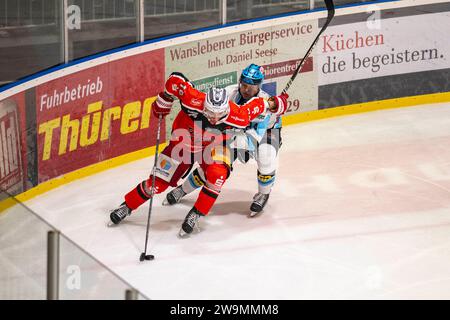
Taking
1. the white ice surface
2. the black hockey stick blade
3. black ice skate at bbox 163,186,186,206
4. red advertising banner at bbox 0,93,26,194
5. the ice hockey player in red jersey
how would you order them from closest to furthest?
the white ice surface → the black hockey stick blade → the ice hockey player in red jersey → red advertising banner at bbox 0,93,26,194 → black ice skate at bbox 163,186,186,206

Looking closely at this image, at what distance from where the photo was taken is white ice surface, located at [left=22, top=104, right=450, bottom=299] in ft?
21.6

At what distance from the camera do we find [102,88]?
325 inches

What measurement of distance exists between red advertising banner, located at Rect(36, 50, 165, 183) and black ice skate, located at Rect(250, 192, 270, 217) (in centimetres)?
130

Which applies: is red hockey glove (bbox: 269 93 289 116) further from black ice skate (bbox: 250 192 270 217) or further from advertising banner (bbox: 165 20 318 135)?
advertising banner (bbox: 165 20 318 135)

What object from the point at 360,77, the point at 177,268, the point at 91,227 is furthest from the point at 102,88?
the point at 360,77

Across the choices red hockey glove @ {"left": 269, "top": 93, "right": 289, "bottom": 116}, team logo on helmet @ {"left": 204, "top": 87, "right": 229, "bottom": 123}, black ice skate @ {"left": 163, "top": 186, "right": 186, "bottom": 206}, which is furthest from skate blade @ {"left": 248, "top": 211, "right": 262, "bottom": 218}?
team logo on helmet @ {"left": 204, "top": 87, "right": 229, "bottom": 123}

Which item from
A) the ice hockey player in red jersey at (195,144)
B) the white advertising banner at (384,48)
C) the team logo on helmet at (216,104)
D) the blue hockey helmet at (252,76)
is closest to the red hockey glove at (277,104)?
the ice hockey player in red jersey at (195,144)

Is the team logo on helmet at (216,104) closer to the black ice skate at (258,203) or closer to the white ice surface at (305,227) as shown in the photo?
the white ice surface at (305,227)

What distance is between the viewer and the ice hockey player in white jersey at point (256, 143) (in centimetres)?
727

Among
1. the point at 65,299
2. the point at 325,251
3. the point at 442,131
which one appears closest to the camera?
the point at 65,299

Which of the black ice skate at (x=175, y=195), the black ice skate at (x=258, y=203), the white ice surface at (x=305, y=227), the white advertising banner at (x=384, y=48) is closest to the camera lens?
the white ice surface at (x=305, y=227)

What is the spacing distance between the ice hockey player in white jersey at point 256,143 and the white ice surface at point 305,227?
0.14 m

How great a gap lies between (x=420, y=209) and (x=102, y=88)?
2.37m

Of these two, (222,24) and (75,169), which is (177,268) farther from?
(222,24)
